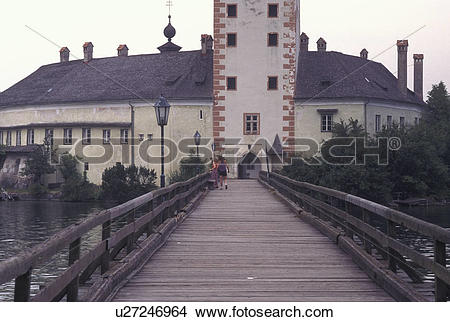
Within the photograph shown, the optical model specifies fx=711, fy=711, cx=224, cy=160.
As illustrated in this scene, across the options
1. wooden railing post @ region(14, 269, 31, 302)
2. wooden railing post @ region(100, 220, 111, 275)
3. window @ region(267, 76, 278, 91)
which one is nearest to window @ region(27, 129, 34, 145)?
window @ region(267, 76, 278, 91)

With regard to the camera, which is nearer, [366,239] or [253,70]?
[366,239]

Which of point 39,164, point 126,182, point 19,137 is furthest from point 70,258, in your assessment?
point 19,137

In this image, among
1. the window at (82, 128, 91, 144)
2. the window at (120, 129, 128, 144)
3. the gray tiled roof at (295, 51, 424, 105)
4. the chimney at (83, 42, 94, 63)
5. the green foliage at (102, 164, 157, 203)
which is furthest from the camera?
the chimney at (83, 42, 94, 63)

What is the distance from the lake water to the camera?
25422mm

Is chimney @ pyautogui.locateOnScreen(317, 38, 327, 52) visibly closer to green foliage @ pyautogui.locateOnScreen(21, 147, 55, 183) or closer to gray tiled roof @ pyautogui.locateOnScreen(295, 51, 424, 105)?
gray tiled roof @ pyautogui.locateOnScreen(295, 51, 424, 105)

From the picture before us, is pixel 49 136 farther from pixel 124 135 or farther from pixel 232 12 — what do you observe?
pixel 232 12

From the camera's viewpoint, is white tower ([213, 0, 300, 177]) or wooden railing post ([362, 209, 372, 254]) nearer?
wooden railing post ([362, 209, 372, 254])

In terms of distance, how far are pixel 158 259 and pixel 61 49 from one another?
69860mm

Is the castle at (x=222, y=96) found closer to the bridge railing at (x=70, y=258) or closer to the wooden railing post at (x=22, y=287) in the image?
the bridge railing at (x=70, y=258)

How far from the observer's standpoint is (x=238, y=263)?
10328mm

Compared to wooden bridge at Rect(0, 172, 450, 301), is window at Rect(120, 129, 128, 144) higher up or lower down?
higher up

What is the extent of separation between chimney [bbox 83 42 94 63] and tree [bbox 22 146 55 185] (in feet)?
38.6

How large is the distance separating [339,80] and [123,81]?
19.3 m
